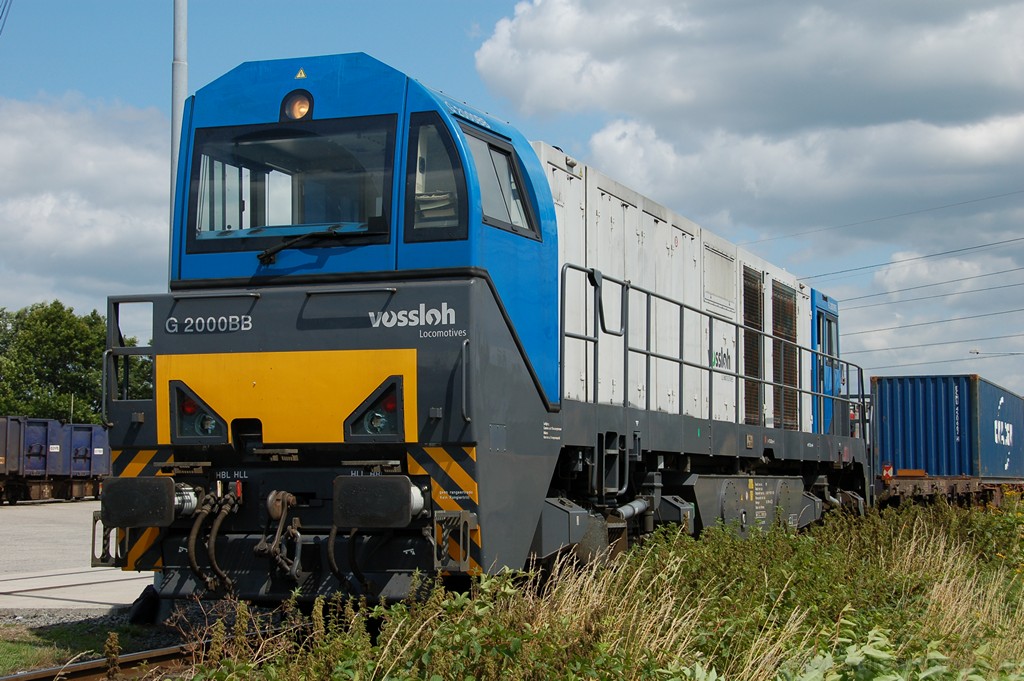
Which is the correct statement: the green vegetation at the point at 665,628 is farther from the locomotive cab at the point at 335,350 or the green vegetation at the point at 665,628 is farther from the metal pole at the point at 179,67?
the metal pole at the point at 179,67

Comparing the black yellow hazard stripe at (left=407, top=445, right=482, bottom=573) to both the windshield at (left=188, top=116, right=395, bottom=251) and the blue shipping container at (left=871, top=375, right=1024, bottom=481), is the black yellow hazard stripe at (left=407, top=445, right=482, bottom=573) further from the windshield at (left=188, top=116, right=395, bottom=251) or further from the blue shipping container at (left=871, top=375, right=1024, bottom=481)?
the blue shipping container at (left=871, top=375, right=1024, bottom=481)

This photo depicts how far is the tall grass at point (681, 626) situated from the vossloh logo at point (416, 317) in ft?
5.52

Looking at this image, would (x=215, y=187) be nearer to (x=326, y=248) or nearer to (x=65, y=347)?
(x=326, y=248)

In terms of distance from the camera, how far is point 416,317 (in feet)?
23.9

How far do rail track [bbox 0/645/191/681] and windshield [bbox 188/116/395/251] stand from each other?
2.83 m

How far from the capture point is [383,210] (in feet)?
25.1

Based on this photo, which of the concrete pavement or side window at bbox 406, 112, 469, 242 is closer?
side window at bbox 406, 112, 469, 242

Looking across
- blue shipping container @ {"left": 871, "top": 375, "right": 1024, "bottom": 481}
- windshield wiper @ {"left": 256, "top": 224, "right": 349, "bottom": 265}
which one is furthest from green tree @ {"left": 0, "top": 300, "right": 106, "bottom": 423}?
windshield wiper @ {"left": 256, "top": 224, "right": 349, "bottom": 265}

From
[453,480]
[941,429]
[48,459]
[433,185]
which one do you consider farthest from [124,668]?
[48,459]

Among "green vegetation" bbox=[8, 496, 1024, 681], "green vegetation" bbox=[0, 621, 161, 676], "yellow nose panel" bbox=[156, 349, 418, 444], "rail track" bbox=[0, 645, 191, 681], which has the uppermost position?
"yellow nose panel" bbox=[156, 349, 418, 444]

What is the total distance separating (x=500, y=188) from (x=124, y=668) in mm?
4072

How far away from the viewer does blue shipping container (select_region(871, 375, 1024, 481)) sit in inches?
940

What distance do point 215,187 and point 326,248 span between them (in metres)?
1.13

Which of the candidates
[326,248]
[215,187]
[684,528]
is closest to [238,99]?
[215,187]
